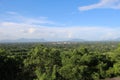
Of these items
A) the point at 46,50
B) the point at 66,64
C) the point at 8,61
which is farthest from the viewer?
the point at 8,61

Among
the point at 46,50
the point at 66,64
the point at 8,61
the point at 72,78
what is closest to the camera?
the point at 72,78

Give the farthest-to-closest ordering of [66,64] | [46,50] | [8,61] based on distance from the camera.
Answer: [8,61]
[46,50]
[66,64]

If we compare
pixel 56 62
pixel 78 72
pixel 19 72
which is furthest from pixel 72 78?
pixel 19 72

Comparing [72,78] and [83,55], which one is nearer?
[72,78]

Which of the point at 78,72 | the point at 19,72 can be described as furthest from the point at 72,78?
the point at 19,72

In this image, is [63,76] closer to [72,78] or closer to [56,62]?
[72,78]

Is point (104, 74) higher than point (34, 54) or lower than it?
lower

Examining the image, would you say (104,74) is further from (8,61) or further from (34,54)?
(8,61)

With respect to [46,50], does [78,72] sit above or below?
below

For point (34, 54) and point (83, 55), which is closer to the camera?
point (83, 55)
